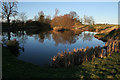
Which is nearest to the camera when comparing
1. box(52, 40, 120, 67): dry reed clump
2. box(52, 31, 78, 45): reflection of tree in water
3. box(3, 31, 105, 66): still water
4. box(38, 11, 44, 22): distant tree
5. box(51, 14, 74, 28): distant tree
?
box(52, 40, 120, 67): dry reed clump

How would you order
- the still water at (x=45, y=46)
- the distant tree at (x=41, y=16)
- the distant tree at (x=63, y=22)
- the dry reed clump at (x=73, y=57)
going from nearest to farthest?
the dry reed clump at (x=73, y=57), the still water at (x=45, y=46), the distant tree at (x=63, y=22), the distant tree at (x=41, y=16)

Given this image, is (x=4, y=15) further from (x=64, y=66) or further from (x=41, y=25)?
(x=41, y=25)

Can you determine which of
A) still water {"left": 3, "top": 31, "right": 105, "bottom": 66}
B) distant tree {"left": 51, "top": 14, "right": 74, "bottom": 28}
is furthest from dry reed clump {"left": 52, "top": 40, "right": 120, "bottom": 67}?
distant tree {"left": 51, "top": 14, "right": 74, "bottom": 28}

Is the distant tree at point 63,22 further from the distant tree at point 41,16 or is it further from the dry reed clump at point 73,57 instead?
the dry reed clump at point 73,57

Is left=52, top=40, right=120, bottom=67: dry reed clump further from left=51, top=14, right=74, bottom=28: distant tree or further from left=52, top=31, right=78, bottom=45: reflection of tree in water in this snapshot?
left=51, top=14, right=74, bottom=28: distant tree

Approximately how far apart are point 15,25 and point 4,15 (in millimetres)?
36726

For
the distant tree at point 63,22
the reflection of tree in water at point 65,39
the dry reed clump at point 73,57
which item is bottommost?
the dry reed clump at point 73,57

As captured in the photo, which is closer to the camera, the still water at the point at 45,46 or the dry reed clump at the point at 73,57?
the dry reed clump at the point at 73,57

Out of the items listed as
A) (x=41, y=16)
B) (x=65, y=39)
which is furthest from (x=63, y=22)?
(x=65, y=39)

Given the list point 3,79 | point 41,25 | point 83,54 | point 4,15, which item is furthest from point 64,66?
point 41,25

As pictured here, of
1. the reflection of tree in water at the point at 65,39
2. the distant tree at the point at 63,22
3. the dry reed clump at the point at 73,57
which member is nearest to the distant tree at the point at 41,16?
the distant tree at the point at 63,22

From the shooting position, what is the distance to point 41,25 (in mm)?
69938

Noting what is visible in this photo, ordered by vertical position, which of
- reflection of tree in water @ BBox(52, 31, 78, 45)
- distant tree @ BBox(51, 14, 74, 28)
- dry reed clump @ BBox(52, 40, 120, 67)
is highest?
distant tree @ BBox(51, 14, 74, 28)

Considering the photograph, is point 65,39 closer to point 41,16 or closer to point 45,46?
point 45,46
